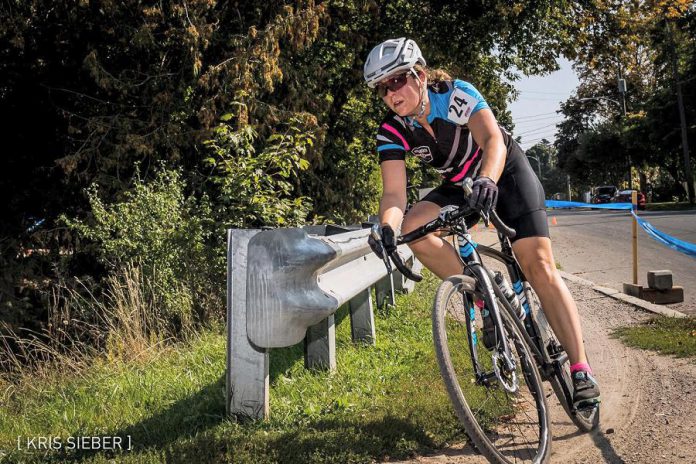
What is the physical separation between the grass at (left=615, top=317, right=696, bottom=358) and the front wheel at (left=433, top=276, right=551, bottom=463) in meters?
2.72

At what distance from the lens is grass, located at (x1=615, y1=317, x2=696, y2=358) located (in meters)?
5.85

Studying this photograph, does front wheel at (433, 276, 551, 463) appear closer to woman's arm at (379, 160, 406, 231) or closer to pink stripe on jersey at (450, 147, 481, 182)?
woman's arm at (379, 160, 406, 231)

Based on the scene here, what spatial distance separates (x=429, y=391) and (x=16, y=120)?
10.8m

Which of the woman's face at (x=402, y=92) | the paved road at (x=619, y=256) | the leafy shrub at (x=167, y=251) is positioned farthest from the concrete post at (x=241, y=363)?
the paved road at (x=619, y=256)

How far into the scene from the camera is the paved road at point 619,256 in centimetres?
1201

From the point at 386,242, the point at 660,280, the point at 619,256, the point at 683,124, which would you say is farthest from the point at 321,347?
the point at 683,124

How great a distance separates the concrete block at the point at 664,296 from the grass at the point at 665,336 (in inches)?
76.0

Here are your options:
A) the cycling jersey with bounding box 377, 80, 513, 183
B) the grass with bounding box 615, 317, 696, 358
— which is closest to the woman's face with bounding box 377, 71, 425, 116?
the cycling jersey with bounding box 377, 80, 513, 183

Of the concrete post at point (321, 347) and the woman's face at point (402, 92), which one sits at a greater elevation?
the woman's face at point (402, 92)

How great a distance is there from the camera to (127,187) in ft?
36.1

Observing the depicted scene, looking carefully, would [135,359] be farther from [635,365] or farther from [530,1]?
[530,1]

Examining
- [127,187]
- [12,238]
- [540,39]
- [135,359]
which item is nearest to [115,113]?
[127,187]

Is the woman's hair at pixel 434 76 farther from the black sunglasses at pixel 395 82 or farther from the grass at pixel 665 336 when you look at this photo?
the grass at pixel 665 336

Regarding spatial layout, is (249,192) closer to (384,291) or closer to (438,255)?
(384,291)
